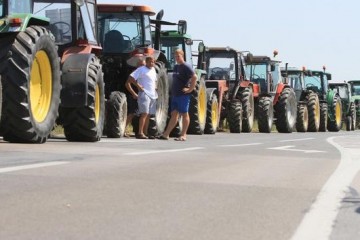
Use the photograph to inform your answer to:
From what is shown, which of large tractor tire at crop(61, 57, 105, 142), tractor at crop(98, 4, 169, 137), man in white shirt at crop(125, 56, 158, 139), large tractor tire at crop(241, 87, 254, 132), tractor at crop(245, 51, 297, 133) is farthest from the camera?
tractor at crop(245, 51, 297, 133)

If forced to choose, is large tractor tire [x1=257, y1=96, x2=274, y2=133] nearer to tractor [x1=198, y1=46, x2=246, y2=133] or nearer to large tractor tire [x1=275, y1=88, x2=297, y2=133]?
large tractor tire [x1=275, y1=88, x2=297, y2=133]

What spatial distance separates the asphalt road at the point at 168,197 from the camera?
15.2 feet

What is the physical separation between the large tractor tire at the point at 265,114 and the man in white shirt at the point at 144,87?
1135cm

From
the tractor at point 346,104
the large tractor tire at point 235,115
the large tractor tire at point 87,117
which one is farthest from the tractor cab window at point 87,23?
the tractor at point 346,104

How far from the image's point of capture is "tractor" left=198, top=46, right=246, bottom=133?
76.6 ft

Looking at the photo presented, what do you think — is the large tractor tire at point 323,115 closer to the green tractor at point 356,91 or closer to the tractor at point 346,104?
the tractor at point 346,104

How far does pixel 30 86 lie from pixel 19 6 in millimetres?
1207

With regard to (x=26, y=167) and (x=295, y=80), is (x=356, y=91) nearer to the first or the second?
(x=295, y=80)

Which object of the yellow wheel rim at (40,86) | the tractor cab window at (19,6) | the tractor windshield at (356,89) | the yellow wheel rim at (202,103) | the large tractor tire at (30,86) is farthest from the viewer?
the tractor windshield at (356,89)

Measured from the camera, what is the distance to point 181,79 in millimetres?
15484

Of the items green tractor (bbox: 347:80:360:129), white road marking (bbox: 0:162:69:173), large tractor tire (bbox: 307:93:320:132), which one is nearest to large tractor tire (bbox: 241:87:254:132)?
large tractor tire (bbox: 307:93:320:132)

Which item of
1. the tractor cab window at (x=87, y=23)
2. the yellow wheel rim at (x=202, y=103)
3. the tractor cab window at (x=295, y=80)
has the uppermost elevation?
the tractor cab window at (x=87, y=23)

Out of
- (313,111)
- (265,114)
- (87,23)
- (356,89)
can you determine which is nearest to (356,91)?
(356,89)

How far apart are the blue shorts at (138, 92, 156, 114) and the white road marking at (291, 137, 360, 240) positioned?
20.8 feet
